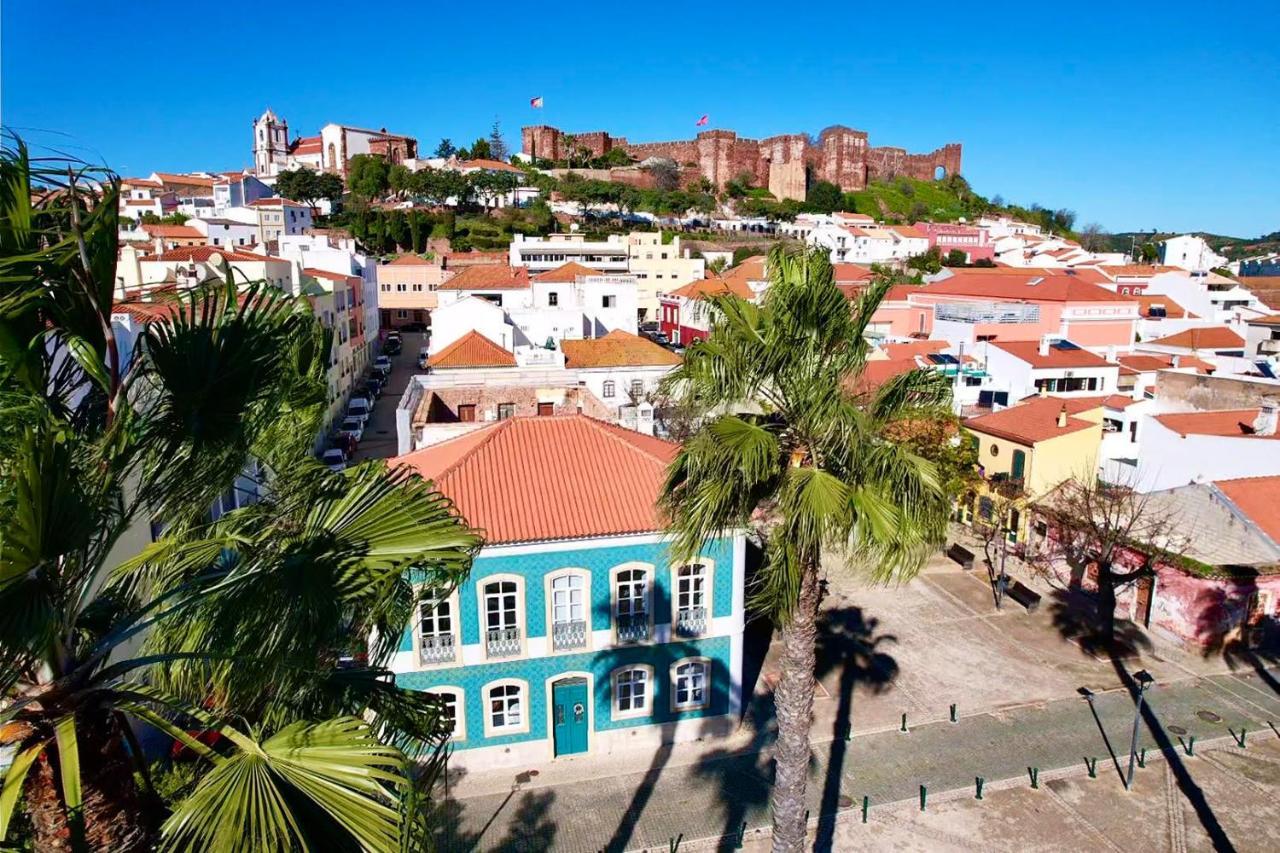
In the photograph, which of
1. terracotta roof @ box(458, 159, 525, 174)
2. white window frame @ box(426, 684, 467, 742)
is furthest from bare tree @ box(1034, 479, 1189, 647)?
terracotta roof @ box(458, 159, 525, 174)

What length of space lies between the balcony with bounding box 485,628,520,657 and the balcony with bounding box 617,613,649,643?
1960mm

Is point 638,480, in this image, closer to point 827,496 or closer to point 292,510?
point 827,496

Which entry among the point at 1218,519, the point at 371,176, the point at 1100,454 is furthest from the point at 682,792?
the point at 371,176

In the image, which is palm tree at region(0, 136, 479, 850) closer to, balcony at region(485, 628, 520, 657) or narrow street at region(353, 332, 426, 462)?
balcony at region(485, 628, 520, 657)

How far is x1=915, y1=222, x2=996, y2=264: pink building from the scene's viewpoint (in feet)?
336

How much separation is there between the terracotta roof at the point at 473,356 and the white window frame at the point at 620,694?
16955 millimetres

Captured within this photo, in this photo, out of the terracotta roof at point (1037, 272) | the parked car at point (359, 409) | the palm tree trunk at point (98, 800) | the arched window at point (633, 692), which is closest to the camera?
the palm tree trunk at point (98, 800)

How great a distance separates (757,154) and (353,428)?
114 meters

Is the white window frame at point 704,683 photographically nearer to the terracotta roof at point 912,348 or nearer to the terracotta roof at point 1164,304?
the terracotta roof at point 912,348

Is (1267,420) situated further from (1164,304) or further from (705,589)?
(1164,304)

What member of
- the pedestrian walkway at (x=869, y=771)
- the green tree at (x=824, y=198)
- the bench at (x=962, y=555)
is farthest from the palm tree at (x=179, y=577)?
the green tree at (x=824, y=198)

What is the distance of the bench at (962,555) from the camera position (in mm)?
26172

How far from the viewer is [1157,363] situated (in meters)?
40.8

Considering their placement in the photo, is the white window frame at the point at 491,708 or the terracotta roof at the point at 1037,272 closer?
the white window frame at the point at 491,708
